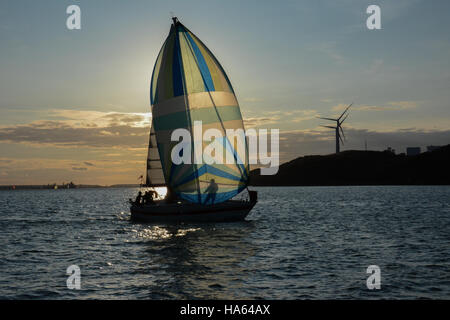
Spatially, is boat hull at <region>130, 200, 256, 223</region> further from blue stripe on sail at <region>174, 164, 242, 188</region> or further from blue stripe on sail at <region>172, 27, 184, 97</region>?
blue stripe on sail at <region>172, 27, 184, 97</region>

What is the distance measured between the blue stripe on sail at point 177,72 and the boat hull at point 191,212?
32.4 ft

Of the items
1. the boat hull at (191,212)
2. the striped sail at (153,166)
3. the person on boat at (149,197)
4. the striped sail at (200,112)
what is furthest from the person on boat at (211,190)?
the person on boat at (149,197)

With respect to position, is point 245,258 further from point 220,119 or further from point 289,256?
point 220,119

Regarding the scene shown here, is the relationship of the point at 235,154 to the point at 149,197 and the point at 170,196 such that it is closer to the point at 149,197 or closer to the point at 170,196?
the point at 170,196

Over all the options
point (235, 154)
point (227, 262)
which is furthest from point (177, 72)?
point (227, 262)

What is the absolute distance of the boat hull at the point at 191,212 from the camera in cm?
3778

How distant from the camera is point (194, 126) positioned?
38.0 meters

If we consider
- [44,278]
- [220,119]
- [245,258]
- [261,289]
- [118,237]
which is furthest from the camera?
[220,119]

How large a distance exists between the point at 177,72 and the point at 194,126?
506cm

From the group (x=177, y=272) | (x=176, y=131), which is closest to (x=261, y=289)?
(x=177, y=272)

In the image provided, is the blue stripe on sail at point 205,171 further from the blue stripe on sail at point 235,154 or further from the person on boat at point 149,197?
the person on boat at point 149,197

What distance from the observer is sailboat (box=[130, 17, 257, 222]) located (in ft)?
125
